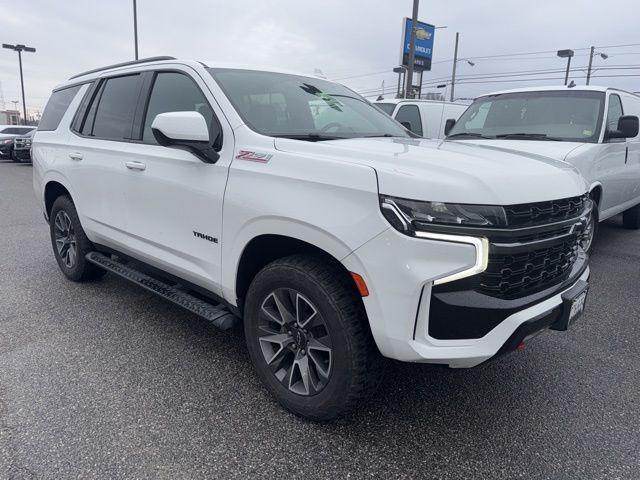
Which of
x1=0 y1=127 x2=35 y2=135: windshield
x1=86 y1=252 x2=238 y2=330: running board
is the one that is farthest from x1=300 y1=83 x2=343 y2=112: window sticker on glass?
x1=0 y1=127 x2=35 y2=135: windshield

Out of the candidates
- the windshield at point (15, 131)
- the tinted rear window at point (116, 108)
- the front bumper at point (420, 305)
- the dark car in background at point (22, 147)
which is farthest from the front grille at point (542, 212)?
the windshield at point (15, 131)

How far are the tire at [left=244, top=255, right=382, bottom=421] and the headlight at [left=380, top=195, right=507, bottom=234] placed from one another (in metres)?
0.46

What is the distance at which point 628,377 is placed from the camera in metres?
3.11

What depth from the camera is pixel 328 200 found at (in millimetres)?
2201

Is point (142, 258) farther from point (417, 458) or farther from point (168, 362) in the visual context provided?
point (417, 458)

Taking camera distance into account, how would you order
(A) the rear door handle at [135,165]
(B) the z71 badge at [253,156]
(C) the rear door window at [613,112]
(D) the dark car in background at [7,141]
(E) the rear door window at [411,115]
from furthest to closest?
(D) the dark car in background at [7,141] → (E) the rear door window at [411,115] → (C) the rear door window at [613,112] → (A) the rear door handle at [135,165] → (B) the z71 badge at [253,156]

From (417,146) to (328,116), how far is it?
2.49 ft

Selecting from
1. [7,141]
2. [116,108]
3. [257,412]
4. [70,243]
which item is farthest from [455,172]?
[7,141]

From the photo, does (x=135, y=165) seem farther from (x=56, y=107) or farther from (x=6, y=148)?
(x=6, y=148)

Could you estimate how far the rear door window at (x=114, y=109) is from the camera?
144 inches

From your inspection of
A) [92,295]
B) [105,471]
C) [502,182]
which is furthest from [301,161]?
[92,295]

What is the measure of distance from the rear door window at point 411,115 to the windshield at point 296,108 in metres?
6.21

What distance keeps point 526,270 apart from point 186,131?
1.84m

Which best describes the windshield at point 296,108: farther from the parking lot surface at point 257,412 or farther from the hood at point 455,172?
the parking lot surface at point 257,412
